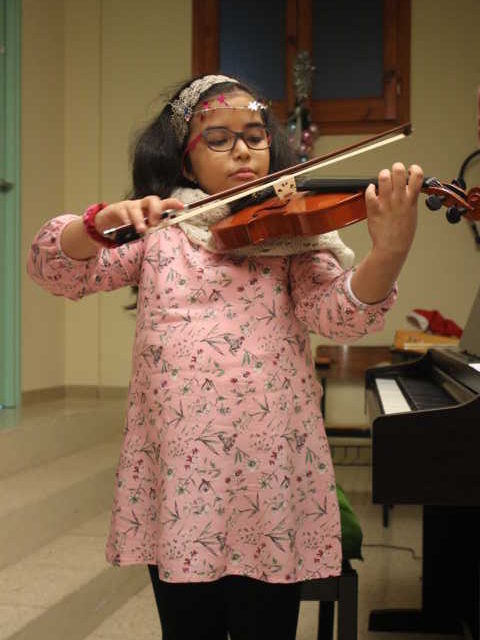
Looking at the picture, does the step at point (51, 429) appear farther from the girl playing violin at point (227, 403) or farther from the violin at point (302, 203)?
the violin at point (302, 203)

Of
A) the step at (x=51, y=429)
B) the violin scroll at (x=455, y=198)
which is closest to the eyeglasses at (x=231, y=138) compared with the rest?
the violin scroll at (x=455, y=198)

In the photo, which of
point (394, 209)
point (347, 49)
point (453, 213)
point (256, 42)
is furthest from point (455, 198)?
point (256, 42)

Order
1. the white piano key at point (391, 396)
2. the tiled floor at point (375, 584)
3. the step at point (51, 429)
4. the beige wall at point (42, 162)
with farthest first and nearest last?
the beige wall at point (42, 162)
the step at point (51, 429)
the tiled floor at point (375, 584)
the white piano key at point (391, 396)

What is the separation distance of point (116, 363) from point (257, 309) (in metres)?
4.09

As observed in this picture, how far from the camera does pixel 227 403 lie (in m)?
1.25

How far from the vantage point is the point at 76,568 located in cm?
253

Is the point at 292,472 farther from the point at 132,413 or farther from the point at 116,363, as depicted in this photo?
the point at 116,363

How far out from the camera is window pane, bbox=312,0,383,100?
4.95 metres

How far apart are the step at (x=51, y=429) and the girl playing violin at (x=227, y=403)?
6.68 feet

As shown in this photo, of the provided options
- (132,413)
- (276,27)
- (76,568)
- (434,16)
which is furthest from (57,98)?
(132,413)

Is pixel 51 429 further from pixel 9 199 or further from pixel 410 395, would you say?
pixel 410 395

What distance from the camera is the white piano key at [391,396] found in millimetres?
1602

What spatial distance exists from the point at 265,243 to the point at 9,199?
307 cm

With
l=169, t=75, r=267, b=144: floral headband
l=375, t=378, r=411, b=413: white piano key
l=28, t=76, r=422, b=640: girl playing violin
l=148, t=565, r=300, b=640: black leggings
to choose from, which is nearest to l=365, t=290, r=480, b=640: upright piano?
l=375, t=378, r=411, b=413: white piano key
